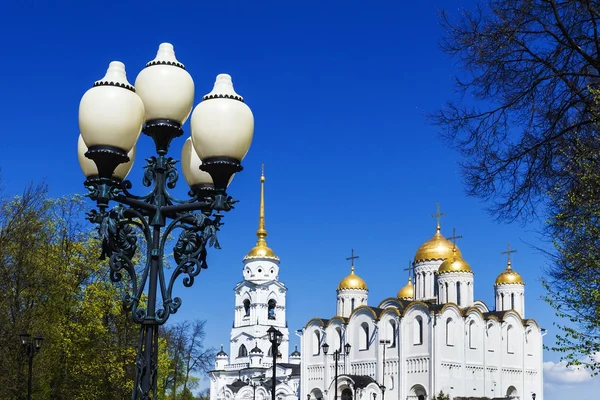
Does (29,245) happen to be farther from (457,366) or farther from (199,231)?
(457,366)

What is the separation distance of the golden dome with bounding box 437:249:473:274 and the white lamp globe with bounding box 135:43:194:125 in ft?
201

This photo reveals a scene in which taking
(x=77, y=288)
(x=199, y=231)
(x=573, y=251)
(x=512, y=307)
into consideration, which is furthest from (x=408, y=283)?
(x=199, y=231)

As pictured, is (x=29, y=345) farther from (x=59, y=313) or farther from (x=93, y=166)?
(x=93, y=166)

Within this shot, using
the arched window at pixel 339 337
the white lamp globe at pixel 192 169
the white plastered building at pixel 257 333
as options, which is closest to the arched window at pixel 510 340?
the arched window at pixel 339 337

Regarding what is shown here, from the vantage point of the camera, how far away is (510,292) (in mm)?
73062

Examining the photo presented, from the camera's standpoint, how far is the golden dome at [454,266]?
66.7m

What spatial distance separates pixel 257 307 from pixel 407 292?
1432 centimetres

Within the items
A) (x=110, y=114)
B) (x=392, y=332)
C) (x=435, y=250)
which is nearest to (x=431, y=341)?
(x=392, y=332)

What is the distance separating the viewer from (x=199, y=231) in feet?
24.7

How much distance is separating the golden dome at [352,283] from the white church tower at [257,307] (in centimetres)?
739

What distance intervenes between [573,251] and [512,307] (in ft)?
208

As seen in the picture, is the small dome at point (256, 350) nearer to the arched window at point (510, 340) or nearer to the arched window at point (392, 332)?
the arched window at point (392, 332)

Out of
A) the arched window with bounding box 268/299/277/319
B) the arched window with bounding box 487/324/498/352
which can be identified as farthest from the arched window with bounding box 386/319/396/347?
the arched window with bounding box 268/299/277/319

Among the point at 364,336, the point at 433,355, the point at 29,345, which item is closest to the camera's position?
the point at 29,345
